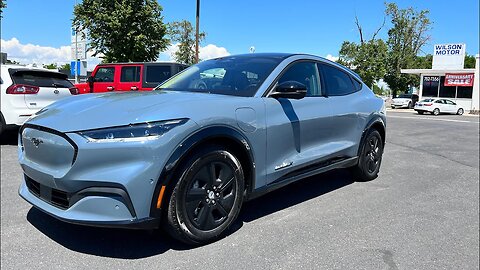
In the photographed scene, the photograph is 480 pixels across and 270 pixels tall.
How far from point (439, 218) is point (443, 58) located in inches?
1592

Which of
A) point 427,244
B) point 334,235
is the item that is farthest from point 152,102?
point 427,244

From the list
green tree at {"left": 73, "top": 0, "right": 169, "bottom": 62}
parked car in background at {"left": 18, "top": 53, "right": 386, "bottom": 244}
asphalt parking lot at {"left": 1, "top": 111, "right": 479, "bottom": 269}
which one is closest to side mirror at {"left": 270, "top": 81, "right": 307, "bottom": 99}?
parked car in background at {"left": 18, "top": 53, "right": 386, "bottom": 244}

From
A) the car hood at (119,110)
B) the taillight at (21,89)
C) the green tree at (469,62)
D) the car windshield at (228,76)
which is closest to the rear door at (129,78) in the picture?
the taillight at (21,89)

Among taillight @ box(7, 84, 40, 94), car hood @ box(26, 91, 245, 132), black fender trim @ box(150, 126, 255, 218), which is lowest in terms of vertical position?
black fender trim @ box(150, 126, 255, 218)

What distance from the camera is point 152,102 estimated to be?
2861 millimetres

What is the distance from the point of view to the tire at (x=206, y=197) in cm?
273

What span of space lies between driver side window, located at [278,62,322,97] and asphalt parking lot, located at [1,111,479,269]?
→ 1.23 metres

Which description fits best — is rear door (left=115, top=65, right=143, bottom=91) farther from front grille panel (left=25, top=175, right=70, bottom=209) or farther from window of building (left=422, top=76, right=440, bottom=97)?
window of building (left=422, top=76, right=440, bottom=97)

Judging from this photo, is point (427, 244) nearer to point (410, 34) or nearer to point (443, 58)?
point (443, 58)

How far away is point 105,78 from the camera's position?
11922 millimetres

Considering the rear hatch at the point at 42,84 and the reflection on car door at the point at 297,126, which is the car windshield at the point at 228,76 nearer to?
the reflection on car door at the point at 297,126

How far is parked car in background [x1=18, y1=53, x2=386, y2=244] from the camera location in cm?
253

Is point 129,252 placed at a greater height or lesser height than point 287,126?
lesser

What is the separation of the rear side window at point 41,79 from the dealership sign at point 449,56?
3911 cm
